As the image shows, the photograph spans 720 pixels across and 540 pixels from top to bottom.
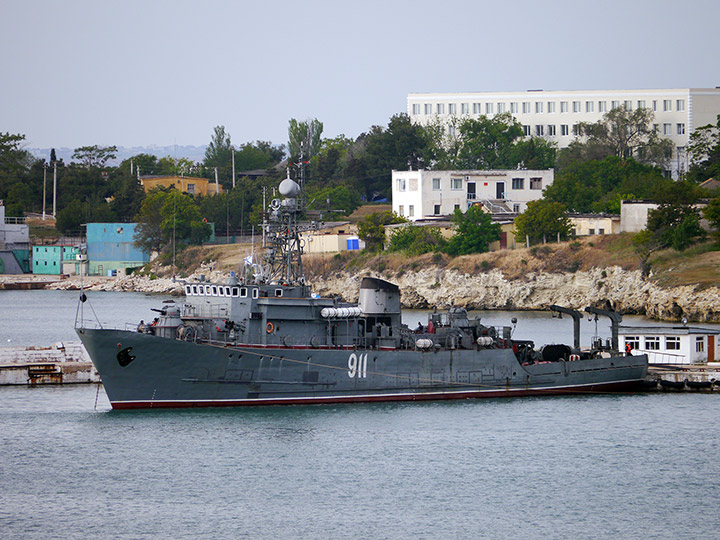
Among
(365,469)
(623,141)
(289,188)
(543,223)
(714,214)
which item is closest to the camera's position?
(365,469)

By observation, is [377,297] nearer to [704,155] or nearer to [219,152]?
[704,155]

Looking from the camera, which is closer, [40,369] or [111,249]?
[40,369]

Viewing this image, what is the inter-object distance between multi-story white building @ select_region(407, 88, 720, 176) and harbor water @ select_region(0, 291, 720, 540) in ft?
284

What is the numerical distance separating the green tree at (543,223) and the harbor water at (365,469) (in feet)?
147

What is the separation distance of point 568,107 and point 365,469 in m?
101

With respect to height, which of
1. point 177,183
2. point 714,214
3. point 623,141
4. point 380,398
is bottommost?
point 380,398

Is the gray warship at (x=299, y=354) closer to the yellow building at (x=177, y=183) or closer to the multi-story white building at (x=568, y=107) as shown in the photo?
the multi-story white building at (x=568, y=107)

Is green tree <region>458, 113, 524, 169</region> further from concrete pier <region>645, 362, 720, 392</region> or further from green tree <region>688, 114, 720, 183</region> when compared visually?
concrete pier <region>645, 362, 720, 392</region>

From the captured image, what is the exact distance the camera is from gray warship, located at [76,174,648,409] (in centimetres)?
3694

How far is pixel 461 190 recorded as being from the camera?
10262cm

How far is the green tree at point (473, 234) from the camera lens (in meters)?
88.7

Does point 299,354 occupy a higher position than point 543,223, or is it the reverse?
point 543,223

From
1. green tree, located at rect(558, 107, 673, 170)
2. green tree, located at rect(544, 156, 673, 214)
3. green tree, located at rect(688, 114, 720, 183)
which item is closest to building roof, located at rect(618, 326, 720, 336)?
green tree, located at rect(544, 156, 673, 214)

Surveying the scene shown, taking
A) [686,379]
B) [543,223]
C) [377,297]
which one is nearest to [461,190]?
[543,223]
